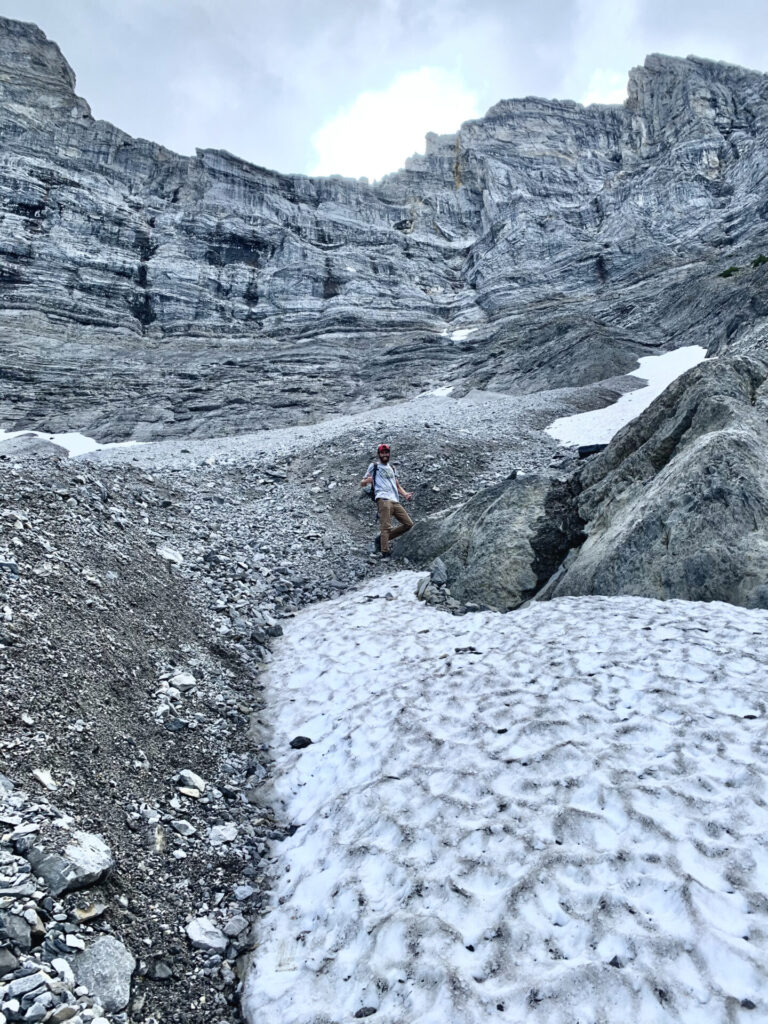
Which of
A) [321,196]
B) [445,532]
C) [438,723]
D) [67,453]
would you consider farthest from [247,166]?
[438,723]

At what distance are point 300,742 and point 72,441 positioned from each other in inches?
1612

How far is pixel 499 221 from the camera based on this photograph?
83812 millimetres

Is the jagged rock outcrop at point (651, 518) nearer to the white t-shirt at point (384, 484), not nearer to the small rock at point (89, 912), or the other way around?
the white t-shirt at point (384, 484)

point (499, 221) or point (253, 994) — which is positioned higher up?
point (499, 221)

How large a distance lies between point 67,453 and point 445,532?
31720 millimetres

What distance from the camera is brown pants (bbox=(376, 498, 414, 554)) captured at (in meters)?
13.5

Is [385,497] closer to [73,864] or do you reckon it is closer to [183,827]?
[183,827]

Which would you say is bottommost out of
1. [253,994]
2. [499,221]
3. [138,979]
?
[253,994]

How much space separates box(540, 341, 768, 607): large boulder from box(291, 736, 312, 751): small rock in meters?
4.88

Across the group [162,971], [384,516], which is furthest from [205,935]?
[384,516]

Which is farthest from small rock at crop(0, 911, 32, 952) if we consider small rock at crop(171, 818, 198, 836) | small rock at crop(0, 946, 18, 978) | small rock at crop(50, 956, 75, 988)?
small rock at crop(171, 818, 198, 836)

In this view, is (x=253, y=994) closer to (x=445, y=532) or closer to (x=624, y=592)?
(x=624, y=592)

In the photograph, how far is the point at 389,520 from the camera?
45.0ft

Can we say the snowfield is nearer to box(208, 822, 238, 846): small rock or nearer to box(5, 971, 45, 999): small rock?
box(208, 822, 238, 846): small rock
